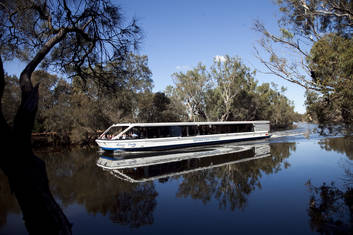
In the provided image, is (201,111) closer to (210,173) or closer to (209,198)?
(210,173)

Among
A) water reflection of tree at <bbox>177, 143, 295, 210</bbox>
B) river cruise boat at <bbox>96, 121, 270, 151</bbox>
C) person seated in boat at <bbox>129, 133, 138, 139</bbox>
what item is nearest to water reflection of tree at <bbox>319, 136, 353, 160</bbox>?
water reflection of tree at <bbox>177, 143, 295, 210</bbox>

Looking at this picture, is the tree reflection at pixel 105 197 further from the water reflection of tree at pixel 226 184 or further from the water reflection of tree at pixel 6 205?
the water reflection of tree at pixel 226 184

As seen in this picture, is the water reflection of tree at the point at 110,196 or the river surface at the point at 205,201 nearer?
the river surface at the point at 205,201

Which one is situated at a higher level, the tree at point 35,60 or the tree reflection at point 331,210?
the tree at point 35,60

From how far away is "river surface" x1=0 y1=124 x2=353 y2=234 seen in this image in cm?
575

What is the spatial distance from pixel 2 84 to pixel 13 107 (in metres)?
21.9

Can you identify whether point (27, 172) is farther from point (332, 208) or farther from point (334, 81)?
point (334, 81)

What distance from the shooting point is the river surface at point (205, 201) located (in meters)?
5.75

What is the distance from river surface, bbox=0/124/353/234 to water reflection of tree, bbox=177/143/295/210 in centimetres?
3

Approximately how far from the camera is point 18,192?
3574mm

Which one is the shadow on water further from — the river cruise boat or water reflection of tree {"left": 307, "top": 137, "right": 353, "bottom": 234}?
the river cruise boat

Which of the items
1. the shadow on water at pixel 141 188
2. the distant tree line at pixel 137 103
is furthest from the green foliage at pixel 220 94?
the shadow on water at pixel 141 188

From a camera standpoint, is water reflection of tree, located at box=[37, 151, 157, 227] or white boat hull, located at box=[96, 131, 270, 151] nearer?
water reflection of tree, located at box=[37, 151, 157, 227]

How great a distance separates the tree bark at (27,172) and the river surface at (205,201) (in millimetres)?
2244
